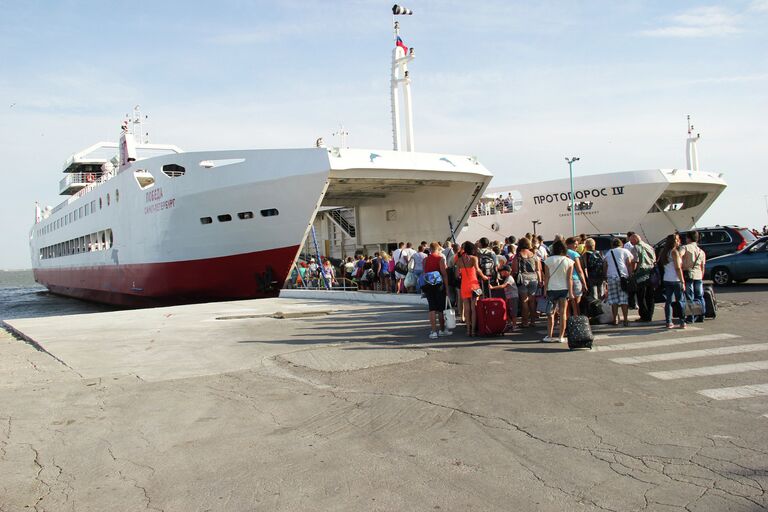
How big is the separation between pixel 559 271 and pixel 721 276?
31.9 feet

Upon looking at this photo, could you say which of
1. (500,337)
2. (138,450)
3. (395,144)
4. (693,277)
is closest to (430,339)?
(500,337)

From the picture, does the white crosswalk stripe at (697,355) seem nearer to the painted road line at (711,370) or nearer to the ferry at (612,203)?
the painted road line at (711,370)

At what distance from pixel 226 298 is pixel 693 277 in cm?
1641

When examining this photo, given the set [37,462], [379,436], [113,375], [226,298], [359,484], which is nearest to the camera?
[359,484]

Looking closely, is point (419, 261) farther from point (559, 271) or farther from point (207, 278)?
point (207, 278)

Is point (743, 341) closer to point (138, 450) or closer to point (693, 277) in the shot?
point (693, 277)

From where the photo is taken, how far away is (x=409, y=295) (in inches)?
565

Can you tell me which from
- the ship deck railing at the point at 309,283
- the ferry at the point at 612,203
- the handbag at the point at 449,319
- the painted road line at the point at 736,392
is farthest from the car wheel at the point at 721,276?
the ferry at the point at 612,203

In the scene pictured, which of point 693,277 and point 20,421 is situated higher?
point 693,277

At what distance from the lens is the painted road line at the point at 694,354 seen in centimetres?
680

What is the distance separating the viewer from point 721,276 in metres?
15.6

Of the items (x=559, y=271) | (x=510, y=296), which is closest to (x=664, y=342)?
(x=559, y=271)

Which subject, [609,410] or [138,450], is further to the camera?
[609,410]

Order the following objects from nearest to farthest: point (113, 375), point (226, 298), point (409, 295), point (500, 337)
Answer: point (113, 375)
point (500, 337)
point (409, 295)
point (226, 298)
